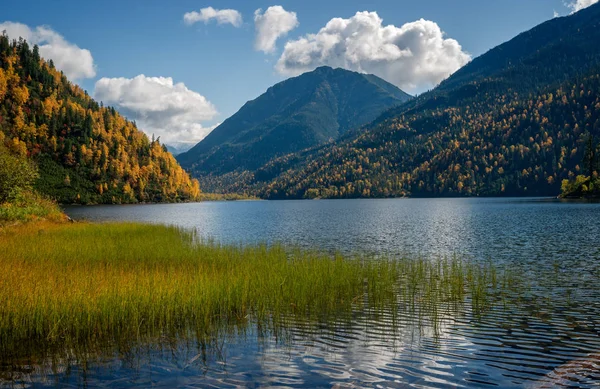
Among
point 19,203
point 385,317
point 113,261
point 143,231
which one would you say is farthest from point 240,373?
point 19,203

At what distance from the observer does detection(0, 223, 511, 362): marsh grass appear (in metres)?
14.9

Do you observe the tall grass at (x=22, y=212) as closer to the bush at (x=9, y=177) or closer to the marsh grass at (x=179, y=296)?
the bush at (x=9, y=177)

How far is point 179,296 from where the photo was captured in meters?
18.1

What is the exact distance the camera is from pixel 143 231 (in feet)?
166

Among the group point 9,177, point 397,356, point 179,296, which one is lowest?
point 397,356

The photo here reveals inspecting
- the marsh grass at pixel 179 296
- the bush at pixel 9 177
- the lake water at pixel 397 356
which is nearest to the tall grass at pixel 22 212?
the bush at pixel 9 177

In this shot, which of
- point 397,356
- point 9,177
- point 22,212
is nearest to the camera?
point 397,356

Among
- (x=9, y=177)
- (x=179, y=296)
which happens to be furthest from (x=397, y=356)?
(x=9, y=177)

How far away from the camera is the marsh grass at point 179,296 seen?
14.9m

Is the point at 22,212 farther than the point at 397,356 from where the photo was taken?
Yes

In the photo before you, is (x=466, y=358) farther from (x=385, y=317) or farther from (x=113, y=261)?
(x=113, y=261)

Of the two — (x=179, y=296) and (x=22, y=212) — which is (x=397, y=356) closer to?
(x=179, y=296)

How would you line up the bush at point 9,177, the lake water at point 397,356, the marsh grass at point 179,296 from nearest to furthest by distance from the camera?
1. the lake water at point 397,356
2. the marsh grass at point 179,296
3. the bush at point 9,177

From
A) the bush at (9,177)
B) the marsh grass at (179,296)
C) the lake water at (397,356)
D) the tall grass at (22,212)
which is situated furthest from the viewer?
the bush at (9,177)
